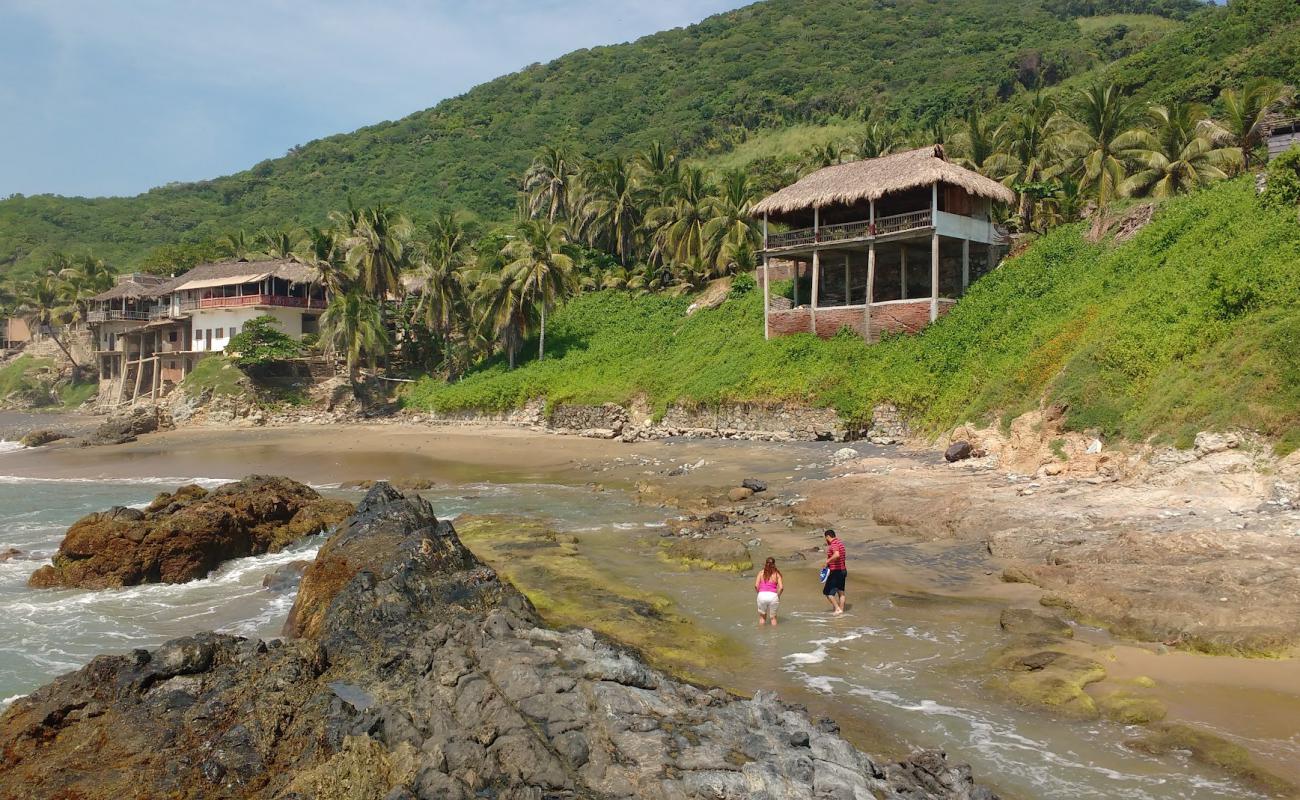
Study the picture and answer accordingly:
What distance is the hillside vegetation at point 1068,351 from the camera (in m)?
17.0

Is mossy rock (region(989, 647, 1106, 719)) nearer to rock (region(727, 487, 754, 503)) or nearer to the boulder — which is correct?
the boulder

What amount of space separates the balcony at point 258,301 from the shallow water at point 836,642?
3763 centimetres

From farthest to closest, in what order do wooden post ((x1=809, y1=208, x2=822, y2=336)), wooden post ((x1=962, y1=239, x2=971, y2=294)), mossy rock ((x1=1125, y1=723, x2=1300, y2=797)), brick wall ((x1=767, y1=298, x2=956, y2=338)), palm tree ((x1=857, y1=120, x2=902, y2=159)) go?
1. palm tree ((x1=857, y1=120, x2=902, y2=159))
2. wooden post ((x1=809, y1=208, x2=822, y2=336))
3. wooden post ((x1=962, y1=239, x2=971, y2=294))
4. brick wall ((x1=767, y1=298, x2=956, y2=338))
5. mossy rock ((x1=1125, y1=723, x2=1300, y2=797))

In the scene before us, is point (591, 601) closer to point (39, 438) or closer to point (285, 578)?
point (285, 578)

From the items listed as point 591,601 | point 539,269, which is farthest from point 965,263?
point 591,601

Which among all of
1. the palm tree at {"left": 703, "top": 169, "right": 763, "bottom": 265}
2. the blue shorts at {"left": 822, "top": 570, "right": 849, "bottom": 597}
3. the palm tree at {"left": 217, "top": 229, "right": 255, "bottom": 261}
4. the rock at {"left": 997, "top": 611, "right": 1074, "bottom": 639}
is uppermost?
the palm tree at {"left": 217, "top": 229, "right": 255, "bottom": 261}

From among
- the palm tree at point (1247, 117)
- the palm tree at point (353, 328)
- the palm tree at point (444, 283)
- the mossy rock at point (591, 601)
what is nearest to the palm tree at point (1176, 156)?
the palm tree at point (1247, 117)

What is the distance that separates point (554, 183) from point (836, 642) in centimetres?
5328

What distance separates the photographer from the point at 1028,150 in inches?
1702

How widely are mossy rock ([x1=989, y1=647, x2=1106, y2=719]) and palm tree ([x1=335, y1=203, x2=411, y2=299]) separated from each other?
4878 cm

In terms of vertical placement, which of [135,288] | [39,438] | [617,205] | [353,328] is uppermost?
[617,205]

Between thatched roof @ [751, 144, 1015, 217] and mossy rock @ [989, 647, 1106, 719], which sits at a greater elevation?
thatched roof @ [751, 144, 1015, 217]

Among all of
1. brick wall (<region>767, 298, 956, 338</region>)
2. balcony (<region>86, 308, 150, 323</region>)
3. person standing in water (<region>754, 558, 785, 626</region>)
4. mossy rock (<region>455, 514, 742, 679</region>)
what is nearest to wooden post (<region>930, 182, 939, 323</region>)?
brick wall (<region>767, 298, 956, 338</region>)

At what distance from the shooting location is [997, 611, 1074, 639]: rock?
10570 millimetres
